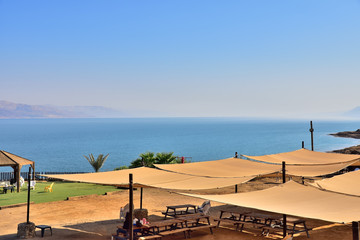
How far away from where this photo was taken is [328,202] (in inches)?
354

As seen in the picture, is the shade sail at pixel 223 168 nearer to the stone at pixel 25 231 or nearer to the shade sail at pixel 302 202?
the shade sail at pixel 302 202

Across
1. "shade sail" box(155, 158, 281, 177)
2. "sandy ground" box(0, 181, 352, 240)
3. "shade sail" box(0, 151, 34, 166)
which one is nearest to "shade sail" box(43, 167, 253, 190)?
"shade sail" box(155, 158, 281, 177)

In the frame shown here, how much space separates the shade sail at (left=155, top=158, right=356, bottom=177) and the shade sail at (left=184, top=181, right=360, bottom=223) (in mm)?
3346

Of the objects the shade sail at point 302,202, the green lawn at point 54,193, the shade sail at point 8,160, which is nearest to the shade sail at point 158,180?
the shade sail at point 302,202

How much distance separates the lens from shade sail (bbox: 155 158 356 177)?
13.8 meters

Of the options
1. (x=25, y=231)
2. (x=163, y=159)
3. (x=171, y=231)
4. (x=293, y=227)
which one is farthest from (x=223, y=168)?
(x=163, y=159)

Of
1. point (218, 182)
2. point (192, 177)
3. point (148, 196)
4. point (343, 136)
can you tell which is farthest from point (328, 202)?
point (343, 136)

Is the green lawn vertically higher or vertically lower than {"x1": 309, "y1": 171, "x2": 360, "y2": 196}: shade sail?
lower

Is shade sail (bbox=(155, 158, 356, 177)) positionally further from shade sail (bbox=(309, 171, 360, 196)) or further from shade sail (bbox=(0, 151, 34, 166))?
shade sail (bbox=(0, 151, 34, 166))

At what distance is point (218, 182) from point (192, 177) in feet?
4.15

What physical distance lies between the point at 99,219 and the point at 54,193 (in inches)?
262

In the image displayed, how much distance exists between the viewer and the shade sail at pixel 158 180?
11.6 metres

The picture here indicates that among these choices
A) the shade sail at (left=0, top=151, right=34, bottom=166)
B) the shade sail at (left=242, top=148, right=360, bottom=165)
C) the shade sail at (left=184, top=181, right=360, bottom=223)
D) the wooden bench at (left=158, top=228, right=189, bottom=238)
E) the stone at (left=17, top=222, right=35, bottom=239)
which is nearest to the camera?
the shade sail at (left=184, top=181, right=360, bottom=223)

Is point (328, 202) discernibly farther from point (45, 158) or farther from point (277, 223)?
point (45, 158)
